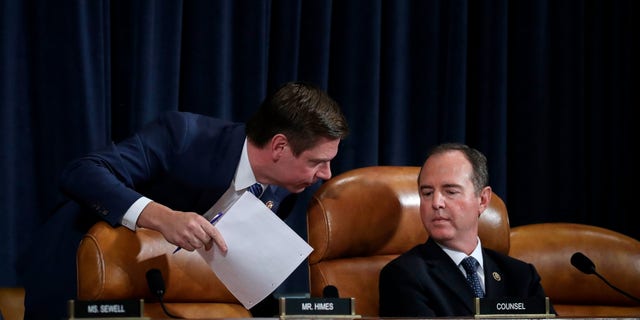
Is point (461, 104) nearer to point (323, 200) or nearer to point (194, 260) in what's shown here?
point (323, 200)

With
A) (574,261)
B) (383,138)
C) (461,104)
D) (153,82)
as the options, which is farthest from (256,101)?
(574,261)

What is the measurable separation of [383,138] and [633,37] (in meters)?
1.22

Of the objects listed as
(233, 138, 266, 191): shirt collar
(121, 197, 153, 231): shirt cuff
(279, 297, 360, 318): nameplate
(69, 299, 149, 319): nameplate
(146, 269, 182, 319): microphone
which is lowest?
(146, 269, 182, 319): microphone

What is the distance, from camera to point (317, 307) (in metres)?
1.85

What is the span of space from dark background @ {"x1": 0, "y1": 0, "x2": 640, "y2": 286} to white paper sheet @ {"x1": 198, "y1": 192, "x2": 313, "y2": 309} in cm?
88

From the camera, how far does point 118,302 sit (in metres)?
1.74

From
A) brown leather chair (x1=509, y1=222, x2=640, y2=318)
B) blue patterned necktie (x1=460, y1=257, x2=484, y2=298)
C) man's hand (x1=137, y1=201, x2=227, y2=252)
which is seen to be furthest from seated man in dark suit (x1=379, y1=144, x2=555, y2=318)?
man's hand (x1=137, y1=201, x2=227, y2=252)

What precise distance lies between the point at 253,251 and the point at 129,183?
420 mm

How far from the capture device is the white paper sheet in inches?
87.8

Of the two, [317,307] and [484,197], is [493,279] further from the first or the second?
[317,307]

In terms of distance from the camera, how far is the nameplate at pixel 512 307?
1940mm

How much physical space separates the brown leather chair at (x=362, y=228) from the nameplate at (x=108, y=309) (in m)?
0.99

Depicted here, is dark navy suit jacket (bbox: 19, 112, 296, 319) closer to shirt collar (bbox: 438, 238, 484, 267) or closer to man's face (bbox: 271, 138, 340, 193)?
man's face (bbox: 271, 138, 340, 193)

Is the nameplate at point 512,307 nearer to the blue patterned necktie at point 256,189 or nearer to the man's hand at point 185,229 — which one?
the man's hand at point 185,229
